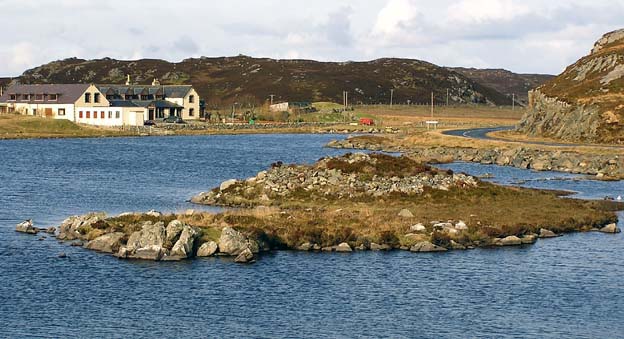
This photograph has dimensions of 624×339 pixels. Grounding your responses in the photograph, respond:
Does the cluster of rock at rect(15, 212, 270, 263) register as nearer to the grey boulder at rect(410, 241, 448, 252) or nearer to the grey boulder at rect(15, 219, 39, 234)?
the grey boulder at rect(15, 219, 39, 234)

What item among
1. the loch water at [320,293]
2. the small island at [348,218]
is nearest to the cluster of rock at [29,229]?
the small island at [348,218]

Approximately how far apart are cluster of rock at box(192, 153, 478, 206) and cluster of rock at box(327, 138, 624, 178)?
33.4 meters

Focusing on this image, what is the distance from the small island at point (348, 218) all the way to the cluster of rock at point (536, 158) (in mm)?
26157

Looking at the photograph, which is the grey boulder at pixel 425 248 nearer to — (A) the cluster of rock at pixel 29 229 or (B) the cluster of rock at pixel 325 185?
(B) the cluster of rock at pixel 325 185

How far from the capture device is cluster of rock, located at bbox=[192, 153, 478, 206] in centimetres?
7162

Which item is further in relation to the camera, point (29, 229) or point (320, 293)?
point (29, 229)

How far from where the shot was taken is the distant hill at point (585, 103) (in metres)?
134

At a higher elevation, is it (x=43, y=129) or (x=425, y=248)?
(x=43, y=129)

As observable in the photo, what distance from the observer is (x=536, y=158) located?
4493 inches

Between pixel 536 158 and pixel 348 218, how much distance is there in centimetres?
5945

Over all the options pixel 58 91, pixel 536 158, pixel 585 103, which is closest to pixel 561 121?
pixel 585 103

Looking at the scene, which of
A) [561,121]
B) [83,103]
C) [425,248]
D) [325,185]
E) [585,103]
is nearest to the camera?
[425,248]

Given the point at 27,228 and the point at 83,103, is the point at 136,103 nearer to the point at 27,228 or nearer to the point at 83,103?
the point at 83,103

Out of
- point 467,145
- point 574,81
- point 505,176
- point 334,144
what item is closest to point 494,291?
point 505,176
